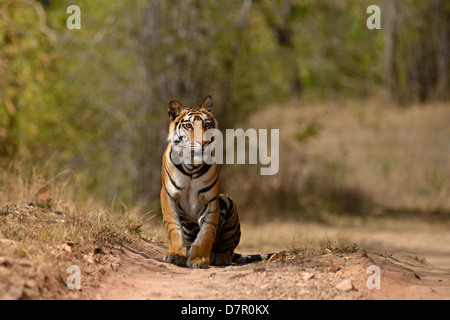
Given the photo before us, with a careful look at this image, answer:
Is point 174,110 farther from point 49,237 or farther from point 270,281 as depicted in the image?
point 270,281

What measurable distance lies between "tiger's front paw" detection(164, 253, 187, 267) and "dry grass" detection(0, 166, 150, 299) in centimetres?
58

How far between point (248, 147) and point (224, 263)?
8.10 m

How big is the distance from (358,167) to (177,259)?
1316cm

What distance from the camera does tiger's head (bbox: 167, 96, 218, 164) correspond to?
Result: 6570mm

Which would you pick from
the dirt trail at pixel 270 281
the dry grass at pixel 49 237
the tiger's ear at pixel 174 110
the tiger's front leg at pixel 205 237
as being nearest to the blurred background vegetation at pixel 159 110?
the dry grass at pixel 49 237

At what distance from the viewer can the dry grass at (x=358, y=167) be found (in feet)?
50.8

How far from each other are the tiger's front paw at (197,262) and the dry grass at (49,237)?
2.50 ft

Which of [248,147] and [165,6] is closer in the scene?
[165,6]

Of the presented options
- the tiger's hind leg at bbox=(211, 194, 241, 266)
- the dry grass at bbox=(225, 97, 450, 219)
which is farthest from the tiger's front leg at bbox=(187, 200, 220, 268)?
the dry grass at bbox=(225, 97, 450, 219)

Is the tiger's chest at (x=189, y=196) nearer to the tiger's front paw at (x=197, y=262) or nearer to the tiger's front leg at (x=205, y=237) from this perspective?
the tiger's front leg at (x=205, y=237)

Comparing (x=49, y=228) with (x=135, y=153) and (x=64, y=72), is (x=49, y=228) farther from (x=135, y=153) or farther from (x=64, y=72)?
(x=64, y=72)

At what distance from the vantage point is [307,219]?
1498cm

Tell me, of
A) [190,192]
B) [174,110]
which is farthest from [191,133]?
[190,192]
